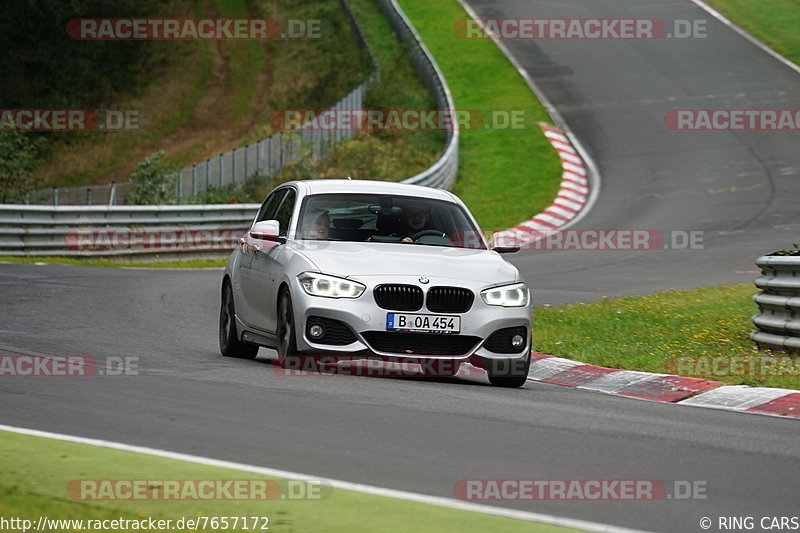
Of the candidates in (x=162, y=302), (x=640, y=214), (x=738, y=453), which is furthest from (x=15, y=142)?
(x=738, y=453)

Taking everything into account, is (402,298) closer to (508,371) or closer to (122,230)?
(508,371)

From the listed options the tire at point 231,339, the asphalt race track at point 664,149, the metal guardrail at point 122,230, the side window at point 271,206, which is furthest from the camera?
the metal guardrail at point 122,230

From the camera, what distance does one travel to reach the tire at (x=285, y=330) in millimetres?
10406

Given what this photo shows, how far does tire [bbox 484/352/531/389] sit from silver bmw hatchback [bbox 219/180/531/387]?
0.4 inches

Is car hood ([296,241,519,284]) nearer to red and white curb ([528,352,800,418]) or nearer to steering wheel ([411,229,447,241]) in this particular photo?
steering wheel ([411,229,447,241])

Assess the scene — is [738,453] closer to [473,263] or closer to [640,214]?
[473,263]

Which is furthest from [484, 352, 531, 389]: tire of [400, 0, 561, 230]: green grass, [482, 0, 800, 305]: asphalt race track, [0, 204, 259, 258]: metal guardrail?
[400, 0, 561, 230]: green grass

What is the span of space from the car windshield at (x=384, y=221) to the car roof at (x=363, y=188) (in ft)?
0.22

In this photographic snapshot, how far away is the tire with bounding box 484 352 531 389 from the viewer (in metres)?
10.6

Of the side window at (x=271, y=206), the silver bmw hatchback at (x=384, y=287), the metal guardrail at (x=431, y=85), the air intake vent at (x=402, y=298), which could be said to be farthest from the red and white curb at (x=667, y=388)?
the metal guardrail at (x=431, y=85)

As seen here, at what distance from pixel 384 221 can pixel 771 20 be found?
39.7 m

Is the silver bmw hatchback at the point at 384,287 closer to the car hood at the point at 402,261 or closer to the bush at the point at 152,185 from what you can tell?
the car hood at the point at 402,261

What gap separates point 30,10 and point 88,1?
240 cm

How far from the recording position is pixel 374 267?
10414mm
